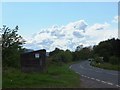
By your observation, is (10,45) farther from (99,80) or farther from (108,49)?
(108,49)

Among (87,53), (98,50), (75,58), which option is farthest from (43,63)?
(87,53)

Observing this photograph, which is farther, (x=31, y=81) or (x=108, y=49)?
(x=108, y=49)

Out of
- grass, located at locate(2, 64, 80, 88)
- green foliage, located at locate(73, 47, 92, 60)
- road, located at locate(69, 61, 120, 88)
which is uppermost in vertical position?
green foliage, located at locate(73, 47, 92, 60)

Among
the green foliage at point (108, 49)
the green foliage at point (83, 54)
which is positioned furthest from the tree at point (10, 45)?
the green foliage at point (83, 54)

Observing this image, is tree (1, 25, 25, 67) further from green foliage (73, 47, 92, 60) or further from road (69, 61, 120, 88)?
green foliage (73, 47, 92, 60)

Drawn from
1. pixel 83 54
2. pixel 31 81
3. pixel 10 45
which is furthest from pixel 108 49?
pixel 31 81

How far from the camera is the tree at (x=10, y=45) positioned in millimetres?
28750

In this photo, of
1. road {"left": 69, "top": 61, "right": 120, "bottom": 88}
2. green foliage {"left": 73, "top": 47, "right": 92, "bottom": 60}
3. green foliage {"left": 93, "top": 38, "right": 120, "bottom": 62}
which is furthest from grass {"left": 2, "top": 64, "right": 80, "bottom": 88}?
green foliage {"left": 73, "top": 47, "right": 92, "bottom": 60}

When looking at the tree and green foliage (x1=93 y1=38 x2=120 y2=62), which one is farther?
green foliage (x1=93 y1=38 x2=120 y2=62)

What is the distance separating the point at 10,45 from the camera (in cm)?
2938

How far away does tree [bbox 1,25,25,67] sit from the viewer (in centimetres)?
2875

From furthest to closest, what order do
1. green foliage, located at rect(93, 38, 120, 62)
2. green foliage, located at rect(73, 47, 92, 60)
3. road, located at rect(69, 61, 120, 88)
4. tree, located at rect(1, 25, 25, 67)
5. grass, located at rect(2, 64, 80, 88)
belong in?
green foliage, located at rect(73, 47, 92, 60)
green foliage, located at rect(93, 38, 120, 62)
tree, located at rect(1, 25, 25, 67)
road, located at rect(69, 61, 120, 88)
grass, located at rect(2, 64, 80, 88)

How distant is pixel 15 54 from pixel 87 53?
516 feet

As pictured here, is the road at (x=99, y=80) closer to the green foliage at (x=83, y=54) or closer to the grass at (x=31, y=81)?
the grass at (x=31, y=81)
